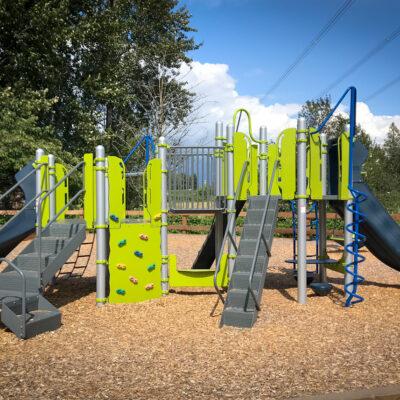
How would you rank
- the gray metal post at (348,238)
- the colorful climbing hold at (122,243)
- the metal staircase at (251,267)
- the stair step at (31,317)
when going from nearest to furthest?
1. the stair step at (31,317)
2. the metal staircase at (251,267)
3. the colorful climbing hold at (122,243)
4. the gray metal post at (348,238)

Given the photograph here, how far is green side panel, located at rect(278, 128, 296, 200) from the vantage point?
7.55 metres

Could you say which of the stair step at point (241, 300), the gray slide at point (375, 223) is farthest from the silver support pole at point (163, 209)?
the gray slide at point (375, 223)

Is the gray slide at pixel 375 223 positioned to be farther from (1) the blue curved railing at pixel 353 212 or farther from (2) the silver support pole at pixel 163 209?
(2) the silver support pole at pixel 163 209

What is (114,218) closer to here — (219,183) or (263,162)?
(219,183)

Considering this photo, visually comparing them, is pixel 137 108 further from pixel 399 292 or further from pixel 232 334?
pixel 232 334

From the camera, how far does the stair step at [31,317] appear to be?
5848mm

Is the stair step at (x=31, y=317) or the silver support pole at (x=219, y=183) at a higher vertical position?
the silver support pole at (x=219, y=183)

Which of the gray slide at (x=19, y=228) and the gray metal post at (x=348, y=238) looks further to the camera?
the gray slide at (x=19, y=228)

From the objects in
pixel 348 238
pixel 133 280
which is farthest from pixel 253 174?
pixel 133 280

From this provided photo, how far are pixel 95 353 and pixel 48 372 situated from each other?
0.68 meters

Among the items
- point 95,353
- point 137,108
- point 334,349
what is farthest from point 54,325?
point 137,108

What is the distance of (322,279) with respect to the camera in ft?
29.3

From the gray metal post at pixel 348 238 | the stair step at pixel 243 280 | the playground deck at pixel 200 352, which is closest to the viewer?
the playground deck at pixel 200 352

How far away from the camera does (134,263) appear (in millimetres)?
7723
